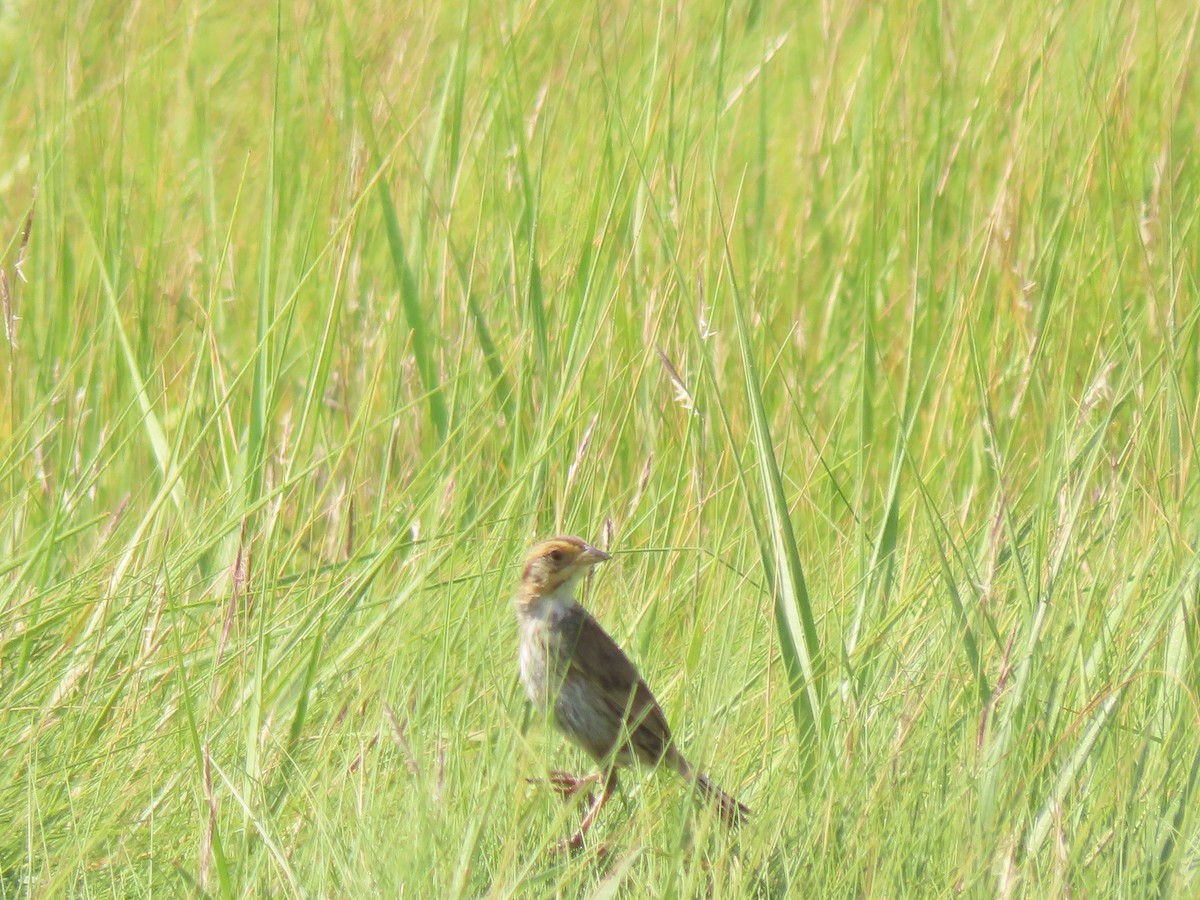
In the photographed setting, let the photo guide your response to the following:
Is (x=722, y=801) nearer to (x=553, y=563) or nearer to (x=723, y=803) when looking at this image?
(x=723, y=803)

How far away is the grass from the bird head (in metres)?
0.12

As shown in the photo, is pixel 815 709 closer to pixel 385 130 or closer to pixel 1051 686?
pixel 1051 686

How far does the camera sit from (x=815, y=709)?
301 centimetres

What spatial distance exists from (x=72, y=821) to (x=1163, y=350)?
2.30m

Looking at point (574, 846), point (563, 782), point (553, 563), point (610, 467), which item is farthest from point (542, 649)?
point (610, 467)

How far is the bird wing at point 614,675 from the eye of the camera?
10.8ft

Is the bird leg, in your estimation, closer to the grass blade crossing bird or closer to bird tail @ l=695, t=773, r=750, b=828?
the grass blade crossing bird

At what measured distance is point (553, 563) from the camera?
3643 mm

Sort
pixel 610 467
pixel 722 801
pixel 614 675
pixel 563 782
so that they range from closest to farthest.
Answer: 1. pixel 722 801
2. pixel 563 782
3. pixel 614 675
4. pixel 610 467

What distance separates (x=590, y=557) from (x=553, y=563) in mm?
89

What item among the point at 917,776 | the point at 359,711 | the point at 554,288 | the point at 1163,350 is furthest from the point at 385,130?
the point at 917,776

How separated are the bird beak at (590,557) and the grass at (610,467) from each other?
189 millimetres

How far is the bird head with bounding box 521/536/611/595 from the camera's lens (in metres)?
3.63

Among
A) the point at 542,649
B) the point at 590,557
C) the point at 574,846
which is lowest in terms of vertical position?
the point at 574,846
